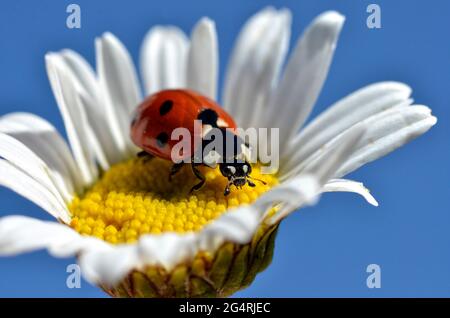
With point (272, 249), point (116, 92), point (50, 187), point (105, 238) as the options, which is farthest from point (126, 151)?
point (272, 249)

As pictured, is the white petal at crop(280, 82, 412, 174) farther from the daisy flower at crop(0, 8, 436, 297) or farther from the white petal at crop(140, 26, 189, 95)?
the white petal at crop(140, 26, 189, 95)

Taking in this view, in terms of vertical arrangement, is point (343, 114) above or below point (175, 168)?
above

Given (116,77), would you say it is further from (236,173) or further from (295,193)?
(295,193)

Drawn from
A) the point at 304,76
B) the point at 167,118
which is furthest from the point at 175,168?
the point at 304,76

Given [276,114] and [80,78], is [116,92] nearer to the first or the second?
[80,78]

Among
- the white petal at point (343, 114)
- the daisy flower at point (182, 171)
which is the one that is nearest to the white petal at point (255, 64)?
the daisy flower at point (182, 171)
